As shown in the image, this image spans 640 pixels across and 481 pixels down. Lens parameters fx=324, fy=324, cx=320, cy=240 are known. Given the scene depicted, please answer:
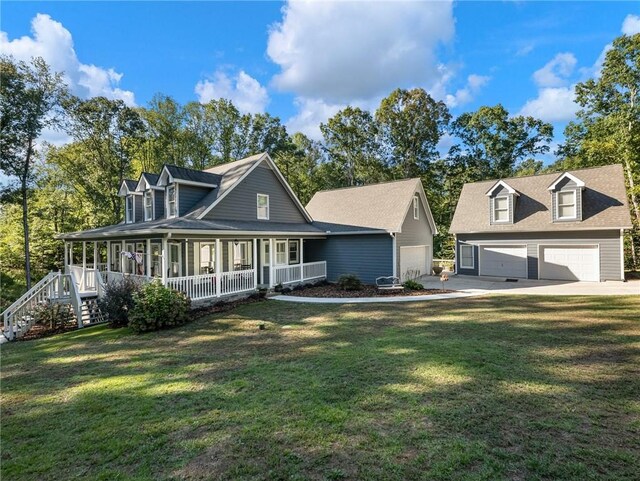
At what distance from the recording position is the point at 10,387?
5996 mm

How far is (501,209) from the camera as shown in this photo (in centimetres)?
1891

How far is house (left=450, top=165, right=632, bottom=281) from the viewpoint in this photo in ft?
52.9

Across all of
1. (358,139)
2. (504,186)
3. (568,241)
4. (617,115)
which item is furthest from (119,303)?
(617,115)

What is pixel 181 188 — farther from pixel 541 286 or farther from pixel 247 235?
pixel 541 286

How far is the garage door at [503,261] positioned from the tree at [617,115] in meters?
8.79

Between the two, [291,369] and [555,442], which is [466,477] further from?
[291,369]

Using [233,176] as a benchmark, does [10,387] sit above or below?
below

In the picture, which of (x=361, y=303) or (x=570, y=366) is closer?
(x=570, y=366)

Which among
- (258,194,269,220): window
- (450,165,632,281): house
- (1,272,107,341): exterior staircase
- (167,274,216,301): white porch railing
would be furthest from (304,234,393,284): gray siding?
(1,272,107,341): exterior staircase

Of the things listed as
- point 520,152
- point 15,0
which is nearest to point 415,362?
point 15,0

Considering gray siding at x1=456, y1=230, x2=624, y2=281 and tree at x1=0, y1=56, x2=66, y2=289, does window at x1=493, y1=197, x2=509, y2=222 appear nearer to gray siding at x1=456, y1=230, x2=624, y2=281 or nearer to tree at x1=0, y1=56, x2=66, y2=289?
gray siding at x1=456, y1=230, x2=624, y2=281

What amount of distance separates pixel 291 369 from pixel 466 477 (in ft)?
11.4

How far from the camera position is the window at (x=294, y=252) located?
1775 cm

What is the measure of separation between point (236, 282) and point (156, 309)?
13.3ft
